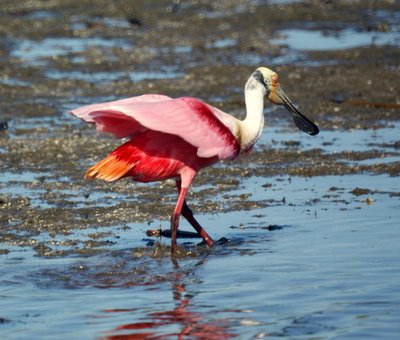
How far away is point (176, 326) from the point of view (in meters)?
6.68

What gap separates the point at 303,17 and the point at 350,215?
10876 millimetres

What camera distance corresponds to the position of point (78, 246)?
8.42 metres

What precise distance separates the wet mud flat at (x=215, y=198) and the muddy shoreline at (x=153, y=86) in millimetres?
28

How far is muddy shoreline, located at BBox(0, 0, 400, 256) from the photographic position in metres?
9.62

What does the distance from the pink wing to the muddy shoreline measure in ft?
2.97

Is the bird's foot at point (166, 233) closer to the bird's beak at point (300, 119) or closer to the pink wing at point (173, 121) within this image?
the pink wing at point (173, 121)

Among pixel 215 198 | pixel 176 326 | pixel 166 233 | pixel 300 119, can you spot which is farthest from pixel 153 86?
pixel 176 326

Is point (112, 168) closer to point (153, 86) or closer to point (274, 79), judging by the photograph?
point (274, 79)

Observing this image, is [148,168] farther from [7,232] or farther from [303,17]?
[303,17]

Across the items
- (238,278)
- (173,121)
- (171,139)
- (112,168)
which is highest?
(173,121)

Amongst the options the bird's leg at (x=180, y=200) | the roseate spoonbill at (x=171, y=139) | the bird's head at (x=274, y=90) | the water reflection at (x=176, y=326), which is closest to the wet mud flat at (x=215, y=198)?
the water reflection at (x=176, y=326)

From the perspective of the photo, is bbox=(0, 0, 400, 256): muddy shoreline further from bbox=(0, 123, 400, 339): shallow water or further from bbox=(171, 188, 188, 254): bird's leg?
bbox=(171, 188, 188, 254): bird's leg

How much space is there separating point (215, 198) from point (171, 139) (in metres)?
1.47

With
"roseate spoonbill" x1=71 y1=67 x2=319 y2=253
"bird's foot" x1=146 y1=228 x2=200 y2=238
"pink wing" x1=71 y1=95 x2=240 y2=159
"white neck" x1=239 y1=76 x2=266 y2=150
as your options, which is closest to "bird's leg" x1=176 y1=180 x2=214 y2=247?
"roseate spoonbill" x1=71 y1=67 x2=319 y2=253
